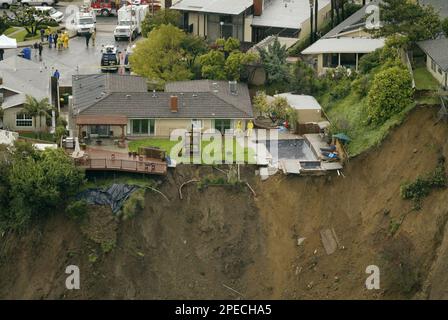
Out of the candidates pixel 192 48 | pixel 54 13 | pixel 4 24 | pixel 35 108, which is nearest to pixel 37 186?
pixel 35 108

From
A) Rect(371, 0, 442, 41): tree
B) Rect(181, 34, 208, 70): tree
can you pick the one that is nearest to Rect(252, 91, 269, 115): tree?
Answer: Rect(181, 34, 208, 70): tree

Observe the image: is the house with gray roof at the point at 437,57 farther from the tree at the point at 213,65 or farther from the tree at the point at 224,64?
the tree at the point at 213,65

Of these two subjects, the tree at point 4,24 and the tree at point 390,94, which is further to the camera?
the tree at point 4,24

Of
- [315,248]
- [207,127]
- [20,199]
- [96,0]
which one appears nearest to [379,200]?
[315,248]

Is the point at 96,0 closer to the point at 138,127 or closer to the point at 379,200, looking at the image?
the point at 138,127

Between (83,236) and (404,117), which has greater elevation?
(404,117)

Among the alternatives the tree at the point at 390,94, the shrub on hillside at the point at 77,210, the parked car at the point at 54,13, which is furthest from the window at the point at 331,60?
the parked car at the point at 54,13
